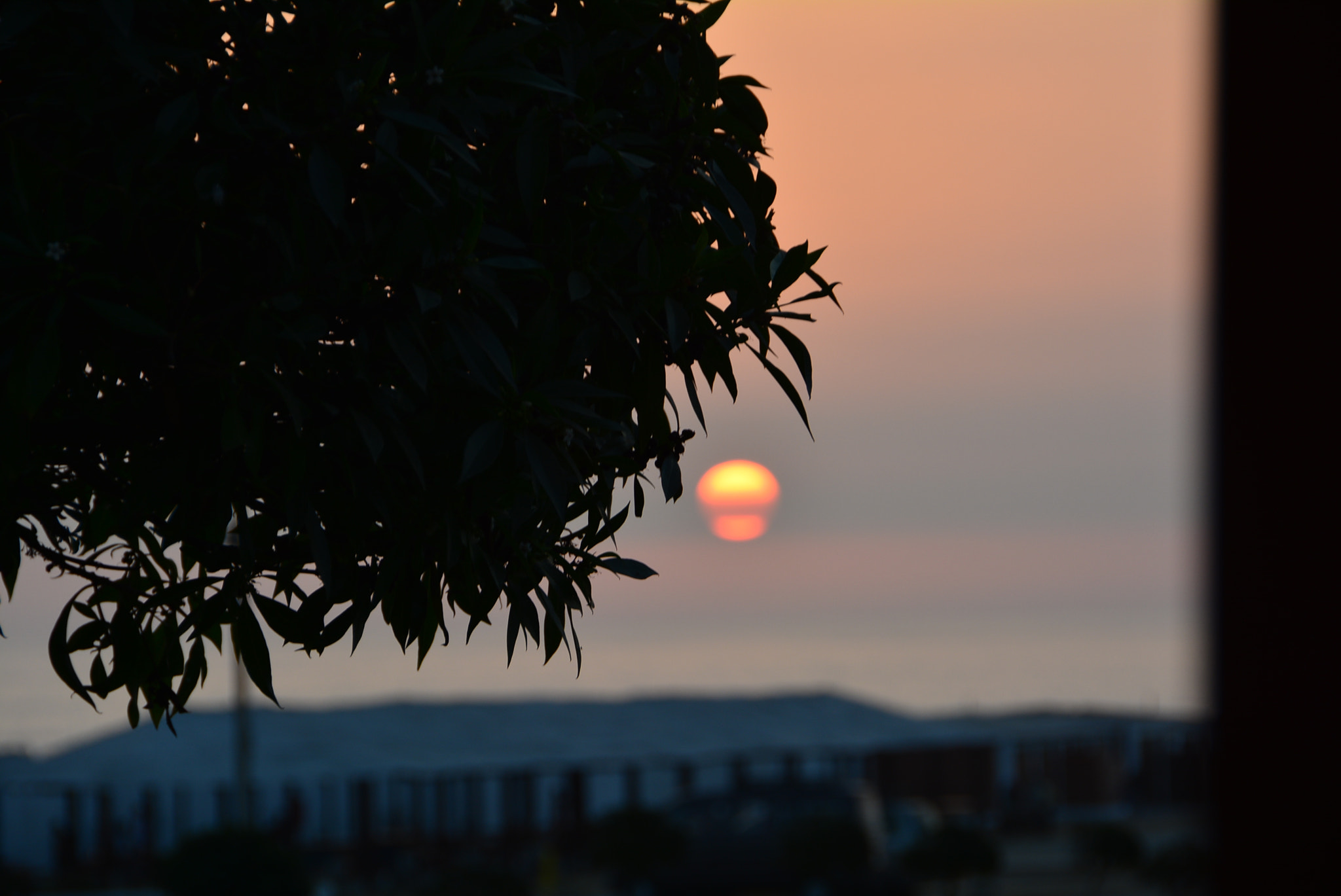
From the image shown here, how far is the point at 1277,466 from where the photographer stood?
2117mm

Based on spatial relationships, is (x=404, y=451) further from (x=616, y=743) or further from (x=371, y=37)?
(x=616, y=743)

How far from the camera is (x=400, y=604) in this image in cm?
441

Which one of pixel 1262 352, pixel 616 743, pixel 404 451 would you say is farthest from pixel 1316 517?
pixel 616 743

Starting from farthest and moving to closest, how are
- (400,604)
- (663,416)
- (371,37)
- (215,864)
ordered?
(215,864), (663,416), (400,604), (371,37)

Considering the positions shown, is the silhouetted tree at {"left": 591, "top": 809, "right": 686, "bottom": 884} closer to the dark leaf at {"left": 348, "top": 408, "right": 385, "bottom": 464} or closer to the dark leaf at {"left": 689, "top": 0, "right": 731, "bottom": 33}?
the dark leaf at {"left": 689, "top": 0, "right": 731, "bottom": 33}

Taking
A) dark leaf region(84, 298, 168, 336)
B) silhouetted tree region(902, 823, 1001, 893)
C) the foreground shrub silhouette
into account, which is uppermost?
dark leaf region(84, 298, 168, 336)

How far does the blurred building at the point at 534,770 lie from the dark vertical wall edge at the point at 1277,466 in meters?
26.3

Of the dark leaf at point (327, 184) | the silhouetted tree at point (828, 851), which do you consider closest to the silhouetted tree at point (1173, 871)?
the silhouetted tree at point (828, 851)

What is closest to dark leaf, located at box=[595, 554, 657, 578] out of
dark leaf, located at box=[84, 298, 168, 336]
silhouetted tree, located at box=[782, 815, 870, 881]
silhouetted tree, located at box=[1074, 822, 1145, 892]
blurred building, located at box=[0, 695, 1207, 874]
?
dark leaf, located at box=[84, 298, 168, 336]

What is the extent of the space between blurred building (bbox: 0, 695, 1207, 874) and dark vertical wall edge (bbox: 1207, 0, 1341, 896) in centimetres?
2628

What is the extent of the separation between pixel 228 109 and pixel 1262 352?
2.91 m

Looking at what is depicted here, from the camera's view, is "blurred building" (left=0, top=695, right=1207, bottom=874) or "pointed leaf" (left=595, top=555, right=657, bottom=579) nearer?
"pointed leaf" (left=595, top=555, right=657, bottom=579)

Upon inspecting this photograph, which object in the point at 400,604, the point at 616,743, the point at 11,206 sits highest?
the point at 11,206

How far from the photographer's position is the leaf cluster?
3791 mm
